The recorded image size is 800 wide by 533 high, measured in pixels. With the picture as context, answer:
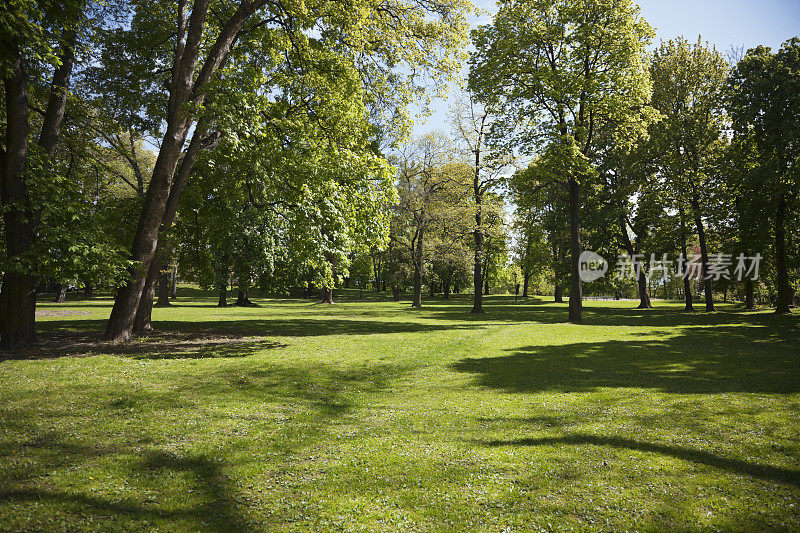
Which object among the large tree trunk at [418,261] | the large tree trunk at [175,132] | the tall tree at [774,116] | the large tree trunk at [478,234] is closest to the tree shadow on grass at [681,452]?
the large tree trunk at [175,132]

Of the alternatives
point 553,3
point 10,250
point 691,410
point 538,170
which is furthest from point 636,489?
point 553,3

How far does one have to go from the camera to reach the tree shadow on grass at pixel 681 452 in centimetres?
564

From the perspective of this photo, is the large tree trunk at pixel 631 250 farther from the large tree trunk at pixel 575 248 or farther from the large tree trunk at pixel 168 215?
the large tree trunk at pixel 168 215

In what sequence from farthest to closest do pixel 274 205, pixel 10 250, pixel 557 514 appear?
pixel 274 205 → pixel 10 250 → pixel 557 514

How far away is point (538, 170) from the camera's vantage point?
25938 millimetres

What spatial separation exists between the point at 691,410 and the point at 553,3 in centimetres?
2720

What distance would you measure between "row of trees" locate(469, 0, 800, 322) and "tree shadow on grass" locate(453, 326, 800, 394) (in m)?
10.9

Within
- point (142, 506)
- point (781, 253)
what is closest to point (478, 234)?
point (781, 253)

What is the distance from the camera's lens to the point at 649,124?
3128cm

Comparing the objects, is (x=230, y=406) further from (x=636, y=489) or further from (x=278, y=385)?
(x=636, y=489)

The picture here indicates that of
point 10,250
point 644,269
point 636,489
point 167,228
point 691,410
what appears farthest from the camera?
point 644,269

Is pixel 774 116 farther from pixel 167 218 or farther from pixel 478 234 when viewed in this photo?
pixel 167 218

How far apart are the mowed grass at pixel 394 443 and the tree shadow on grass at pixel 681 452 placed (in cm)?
3

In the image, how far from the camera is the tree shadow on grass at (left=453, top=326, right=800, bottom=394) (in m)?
10.8
